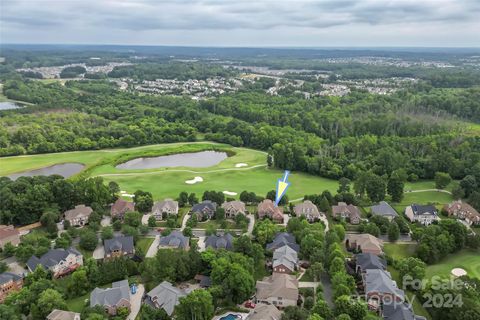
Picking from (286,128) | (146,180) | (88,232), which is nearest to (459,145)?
(286,128)

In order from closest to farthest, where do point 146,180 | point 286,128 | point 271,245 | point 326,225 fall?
point 271,245
point 326,225
point 146,180
point 286,128

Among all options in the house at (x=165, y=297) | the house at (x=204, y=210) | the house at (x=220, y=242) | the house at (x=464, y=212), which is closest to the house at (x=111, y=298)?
the house at (x=165, y=297)

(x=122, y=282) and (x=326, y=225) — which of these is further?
(x=326, y=225)

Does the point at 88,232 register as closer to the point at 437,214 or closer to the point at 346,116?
the point at 437,214

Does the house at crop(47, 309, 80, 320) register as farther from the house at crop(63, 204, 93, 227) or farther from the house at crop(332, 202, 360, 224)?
the house at crop(332, 202, 360, 224)

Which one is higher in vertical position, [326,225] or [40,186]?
[40,186]

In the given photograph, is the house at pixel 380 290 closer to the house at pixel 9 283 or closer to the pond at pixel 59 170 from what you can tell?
the house at pixel 9 283

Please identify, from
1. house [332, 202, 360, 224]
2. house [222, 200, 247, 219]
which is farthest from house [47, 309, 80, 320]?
house [332, 202, 360, 224]
